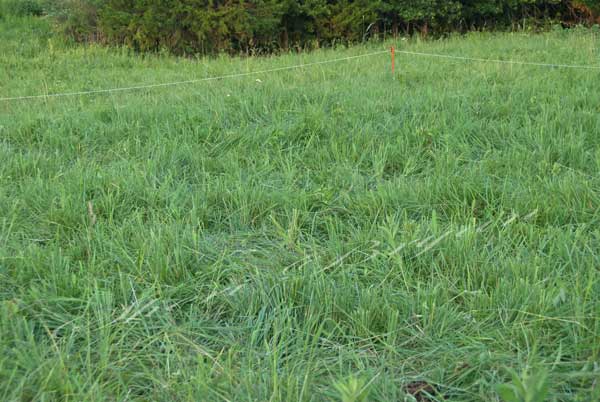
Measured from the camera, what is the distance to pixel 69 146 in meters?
4.86

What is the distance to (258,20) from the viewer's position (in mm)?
10555

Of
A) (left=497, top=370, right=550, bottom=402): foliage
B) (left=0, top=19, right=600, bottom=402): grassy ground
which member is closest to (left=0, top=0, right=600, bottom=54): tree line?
(left=0, top=19, right=600, bottom=402): grassy ground

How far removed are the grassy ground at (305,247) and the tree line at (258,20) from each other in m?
4.98

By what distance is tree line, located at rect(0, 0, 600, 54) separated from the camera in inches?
415

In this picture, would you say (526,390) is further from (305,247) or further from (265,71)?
(265,71)

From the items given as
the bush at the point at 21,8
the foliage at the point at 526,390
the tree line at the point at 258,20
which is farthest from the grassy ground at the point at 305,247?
the bush at the point at 21,8

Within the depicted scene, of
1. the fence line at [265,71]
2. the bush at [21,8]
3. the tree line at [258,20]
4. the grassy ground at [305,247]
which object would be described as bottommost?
the grassy ground at [305,247]

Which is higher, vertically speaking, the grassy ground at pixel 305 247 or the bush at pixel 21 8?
the bush at pixel 21 8

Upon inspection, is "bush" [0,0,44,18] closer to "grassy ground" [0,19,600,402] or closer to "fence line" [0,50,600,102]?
"fence line" [0,50,600,102]

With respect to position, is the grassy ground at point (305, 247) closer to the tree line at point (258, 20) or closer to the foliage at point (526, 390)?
the foliage at point (526, 390)

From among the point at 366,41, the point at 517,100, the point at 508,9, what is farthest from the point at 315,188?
the point at 508,9

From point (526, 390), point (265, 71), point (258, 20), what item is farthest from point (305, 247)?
point (258, 20)

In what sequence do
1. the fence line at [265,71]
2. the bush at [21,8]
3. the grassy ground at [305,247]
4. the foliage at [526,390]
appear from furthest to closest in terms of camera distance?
the bush at [21,8], the fence line at [265,71], the grassy ground at [305,247], the foliage at [526,390]

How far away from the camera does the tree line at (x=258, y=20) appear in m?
10.5
